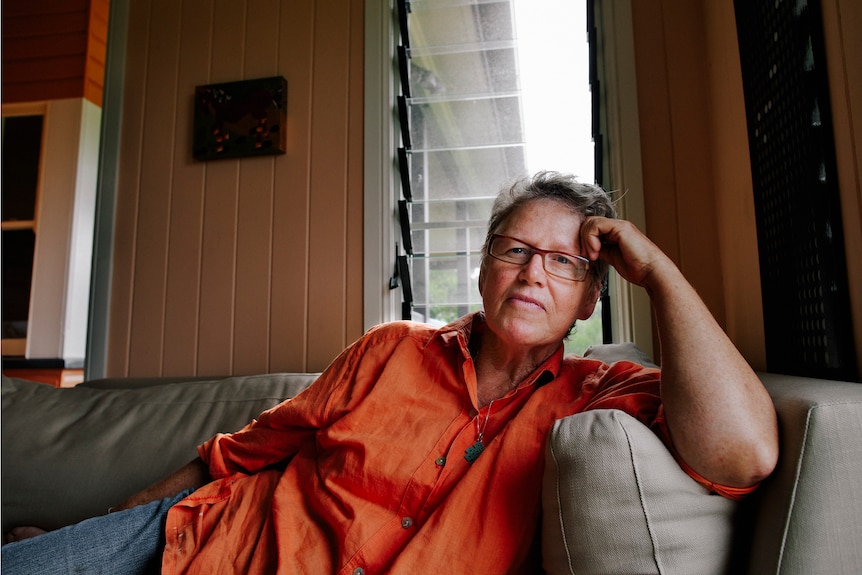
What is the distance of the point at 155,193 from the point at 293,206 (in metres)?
0.64

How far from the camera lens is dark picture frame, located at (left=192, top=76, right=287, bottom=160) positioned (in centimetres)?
245

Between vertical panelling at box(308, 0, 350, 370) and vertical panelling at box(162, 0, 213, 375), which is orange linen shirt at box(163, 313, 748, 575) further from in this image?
vertical panelling at box(162, 0, 213, 375)

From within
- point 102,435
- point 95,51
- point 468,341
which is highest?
point 95,51

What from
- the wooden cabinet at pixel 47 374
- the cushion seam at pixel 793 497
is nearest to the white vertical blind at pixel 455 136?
the cushion seam at pixel 793 497

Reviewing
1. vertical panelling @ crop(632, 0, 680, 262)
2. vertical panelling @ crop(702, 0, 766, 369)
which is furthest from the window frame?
vertical panelling @ crop(702, 0, 766, 369)

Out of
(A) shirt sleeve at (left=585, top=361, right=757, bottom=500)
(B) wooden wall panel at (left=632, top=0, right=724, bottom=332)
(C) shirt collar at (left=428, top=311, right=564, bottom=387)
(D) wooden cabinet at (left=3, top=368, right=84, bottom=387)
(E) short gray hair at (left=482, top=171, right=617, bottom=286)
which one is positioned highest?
(B) wooden wall panel at (left=632, top=0, right=724, bottom=332)

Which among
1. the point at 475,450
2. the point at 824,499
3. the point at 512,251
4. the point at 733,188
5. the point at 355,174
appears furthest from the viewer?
the point at 355,174

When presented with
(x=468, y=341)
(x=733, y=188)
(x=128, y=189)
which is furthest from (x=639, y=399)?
(x=128, y=189)

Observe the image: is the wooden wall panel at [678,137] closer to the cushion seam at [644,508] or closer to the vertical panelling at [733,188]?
the vertical panelling at [733,188]

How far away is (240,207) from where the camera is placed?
2.48 meters

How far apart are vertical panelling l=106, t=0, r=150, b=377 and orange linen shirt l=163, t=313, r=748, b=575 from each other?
4.39ft

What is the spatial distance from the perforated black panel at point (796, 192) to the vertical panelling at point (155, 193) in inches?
85.4

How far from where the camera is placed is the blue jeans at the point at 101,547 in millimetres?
1159

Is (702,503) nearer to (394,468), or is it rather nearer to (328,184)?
(394,468)
